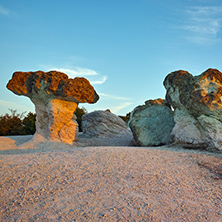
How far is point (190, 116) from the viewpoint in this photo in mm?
9195

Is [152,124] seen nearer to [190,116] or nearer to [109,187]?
[190,116]

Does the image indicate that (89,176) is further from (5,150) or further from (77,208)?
(5,150)

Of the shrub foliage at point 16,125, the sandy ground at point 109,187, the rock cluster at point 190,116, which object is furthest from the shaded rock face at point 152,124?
the shrub foliage at point 16,125

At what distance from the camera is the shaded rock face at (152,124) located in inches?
423

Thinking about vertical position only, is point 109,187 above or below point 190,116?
below

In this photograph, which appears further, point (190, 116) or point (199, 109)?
point (190, 116)

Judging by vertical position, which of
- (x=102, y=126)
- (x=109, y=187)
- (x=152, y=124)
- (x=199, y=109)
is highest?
(x=199, y=109)

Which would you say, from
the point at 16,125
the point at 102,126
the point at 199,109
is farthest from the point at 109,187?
the point at 16,125

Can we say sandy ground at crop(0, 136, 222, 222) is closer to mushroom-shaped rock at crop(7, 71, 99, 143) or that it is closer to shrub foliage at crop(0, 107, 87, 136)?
mushroom-shaped rock at crop(7, 71, 99, 143)

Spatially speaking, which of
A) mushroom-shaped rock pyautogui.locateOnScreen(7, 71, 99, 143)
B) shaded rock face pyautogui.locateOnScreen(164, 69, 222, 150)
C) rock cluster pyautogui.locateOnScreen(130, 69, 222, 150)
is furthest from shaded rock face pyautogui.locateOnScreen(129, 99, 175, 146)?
mushroom-shaped rock pyautogui.locateOnScreen(7, 71, 99, 143)

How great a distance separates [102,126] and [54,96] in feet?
16.5

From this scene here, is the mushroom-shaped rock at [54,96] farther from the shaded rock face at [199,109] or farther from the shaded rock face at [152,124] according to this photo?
the shaded rock face at [199,109]

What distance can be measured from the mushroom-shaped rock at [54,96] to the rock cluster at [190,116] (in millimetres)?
3213

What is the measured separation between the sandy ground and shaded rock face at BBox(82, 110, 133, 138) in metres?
8.43
